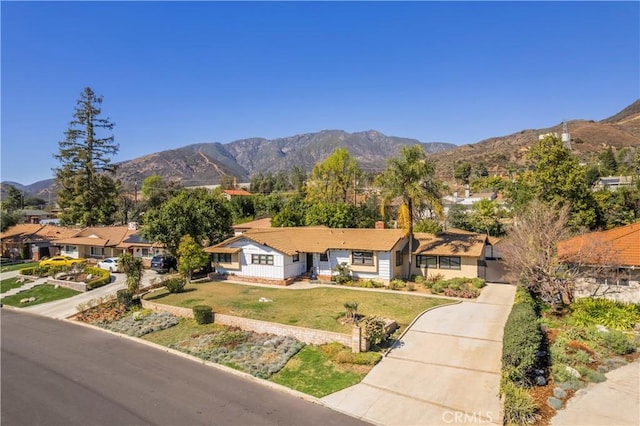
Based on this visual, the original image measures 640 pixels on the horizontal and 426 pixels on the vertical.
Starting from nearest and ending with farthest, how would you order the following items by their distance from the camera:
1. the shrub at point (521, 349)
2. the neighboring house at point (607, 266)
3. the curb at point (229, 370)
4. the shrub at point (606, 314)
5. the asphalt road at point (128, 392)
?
1. the asphalt road at point (128, 392)
2. the shrub at point (521, 349)
3. the curb at point (229, 370)
4. the shrub at point (606, 314)
5. the neighboring house at point (607, 266)

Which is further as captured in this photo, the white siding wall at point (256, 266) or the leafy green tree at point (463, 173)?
the leafy green tree at point (463, 173)

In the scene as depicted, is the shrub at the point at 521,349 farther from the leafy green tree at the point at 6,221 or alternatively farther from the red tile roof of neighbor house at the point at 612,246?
the leafy green tree at the point at 6,221

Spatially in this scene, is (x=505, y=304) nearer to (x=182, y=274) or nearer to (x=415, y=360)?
(x=415, y=360)

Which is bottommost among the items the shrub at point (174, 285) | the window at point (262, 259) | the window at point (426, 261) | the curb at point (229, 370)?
the curb at point (229, 370)

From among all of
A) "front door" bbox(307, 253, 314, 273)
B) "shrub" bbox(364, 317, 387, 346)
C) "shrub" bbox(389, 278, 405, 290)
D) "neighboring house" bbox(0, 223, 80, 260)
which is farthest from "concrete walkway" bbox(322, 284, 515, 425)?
"neighboring house" bbox(0, 223, 80, 260)

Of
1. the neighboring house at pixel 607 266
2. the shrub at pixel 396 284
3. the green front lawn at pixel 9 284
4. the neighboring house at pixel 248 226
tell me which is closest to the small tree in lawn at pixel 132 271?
the green front lawn at pixel 9 284

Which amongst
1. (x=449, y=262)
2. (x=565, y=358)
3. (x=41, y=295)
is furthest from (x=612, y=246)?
(x=41, y=295)
